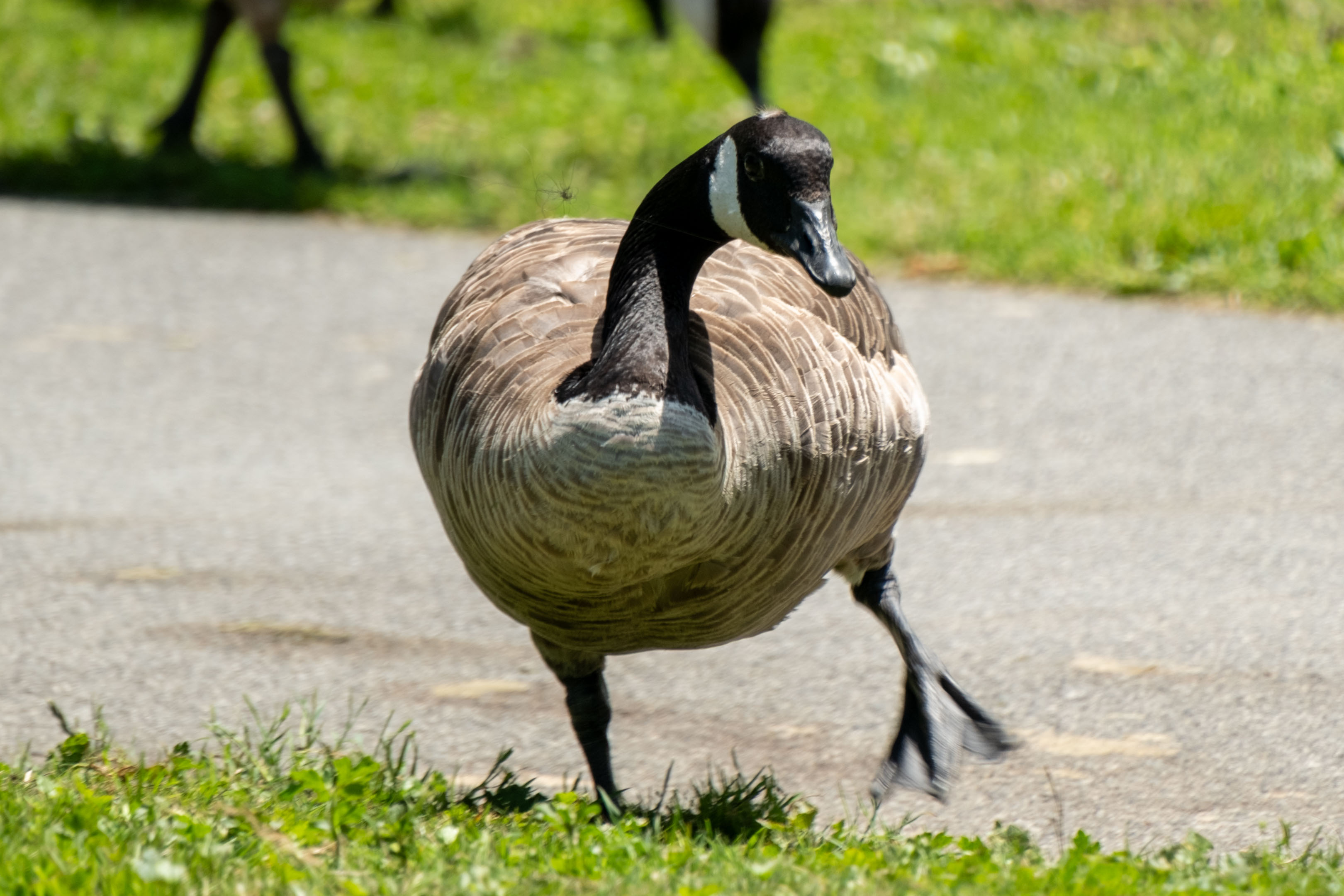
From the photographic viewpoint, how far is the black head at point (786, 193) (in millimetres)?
2498

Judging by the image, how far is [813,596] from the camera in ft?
14.5

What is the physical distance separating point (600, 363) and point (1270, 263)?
478 centimetres

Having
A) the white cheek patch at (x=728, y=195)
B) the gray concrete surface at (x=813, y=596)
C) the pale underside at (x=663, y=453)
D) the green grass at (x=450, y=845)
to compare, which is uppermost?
the white cheek patch at (x=728, y=195)

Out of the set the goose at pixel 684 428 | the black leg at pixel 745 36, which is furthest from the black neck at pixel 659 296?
the black leg at pixel 745 36

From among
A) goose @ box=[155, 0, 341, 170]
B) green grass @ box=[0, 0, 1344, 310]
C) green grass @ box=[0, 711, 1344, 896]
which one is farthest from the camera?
goose @ box=[155, 0, 341, 170]

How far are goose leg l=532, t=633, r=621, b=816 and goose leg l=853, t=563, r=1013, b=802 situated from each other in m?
0.51

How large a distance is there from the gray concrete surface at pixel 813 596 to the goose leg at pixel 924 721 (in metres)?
0.08

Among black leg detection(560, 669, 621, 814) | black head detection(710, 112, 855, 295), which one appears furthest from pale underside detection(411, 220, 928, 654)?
black head detection(710, 112, 855, 295)

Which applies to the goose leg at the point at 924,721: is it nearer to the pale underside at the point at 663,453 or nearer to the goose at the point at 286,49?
the pale underside at the point at 663,453

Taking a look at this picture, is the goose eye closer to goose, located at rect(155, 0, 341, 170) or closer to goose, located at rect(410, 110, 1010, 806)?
goose, located at rect(410, 110, 1010, 806)

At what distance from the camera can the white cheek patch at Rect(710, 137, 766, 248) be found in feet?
8.80

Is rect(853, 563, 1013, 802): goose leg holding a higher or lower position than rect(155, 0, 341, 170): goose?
lower

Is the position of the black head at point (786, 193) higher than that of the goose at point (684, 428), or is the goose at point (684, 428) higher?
the black head at point (786, 193)

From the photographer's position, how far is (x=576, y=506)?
8.10ft
